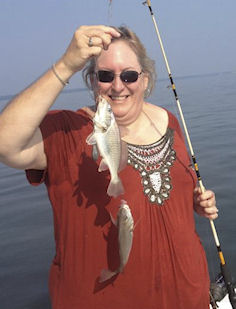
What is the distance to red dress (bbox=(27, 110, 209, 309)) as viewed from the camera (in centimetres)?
243

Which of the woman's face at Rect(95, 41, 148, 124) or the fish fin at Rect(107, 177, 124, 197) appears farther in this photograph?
the woman's face at Rect(95, 41, 148, 124)

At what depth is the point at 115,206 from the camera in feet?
8.13

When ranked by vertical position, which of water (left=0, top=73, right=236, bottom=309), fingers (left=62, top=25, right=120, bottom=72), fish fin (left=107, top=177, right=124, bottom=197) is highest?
fingers (left=62, top=25, right=120, bottom=72)

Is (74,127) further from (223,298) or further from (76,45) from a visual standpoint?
(223,298)

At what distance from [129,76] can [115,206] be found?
0.98 meters

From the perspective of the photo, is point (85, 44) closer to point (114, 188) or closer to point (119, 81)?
point (119, 81)

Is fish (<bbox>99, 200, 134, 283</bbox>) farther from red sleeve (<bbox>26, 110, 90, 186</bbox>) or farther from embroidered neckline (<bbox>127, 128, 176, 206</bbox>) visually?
red sleeve (<bbox>26, 110, 90, 186</bbox>)

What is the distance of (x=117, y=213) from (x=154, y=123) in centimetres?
106

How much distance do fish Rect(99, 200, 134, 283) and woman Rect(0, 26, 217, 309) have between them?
0.08 m

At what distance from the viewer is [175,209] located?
273 centimetres

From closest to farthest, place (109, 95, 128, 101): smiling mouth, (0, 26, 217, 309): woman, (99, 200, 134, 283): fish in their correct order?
(99, 200, 134, 283): fish
(0, 26, 217, 309): woman
(109, 95, 128, 101): smiling mouth

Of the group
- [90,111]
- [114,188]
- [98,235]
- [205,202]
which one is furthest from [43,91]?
[205,202]

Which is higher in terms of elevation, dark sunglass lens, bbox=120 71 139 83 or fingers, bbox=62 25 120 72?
fingers, bbox=62 25 120 72

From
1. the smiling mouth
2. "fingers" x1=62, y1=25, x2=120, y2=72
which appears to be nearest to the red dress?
the smiling mouth
